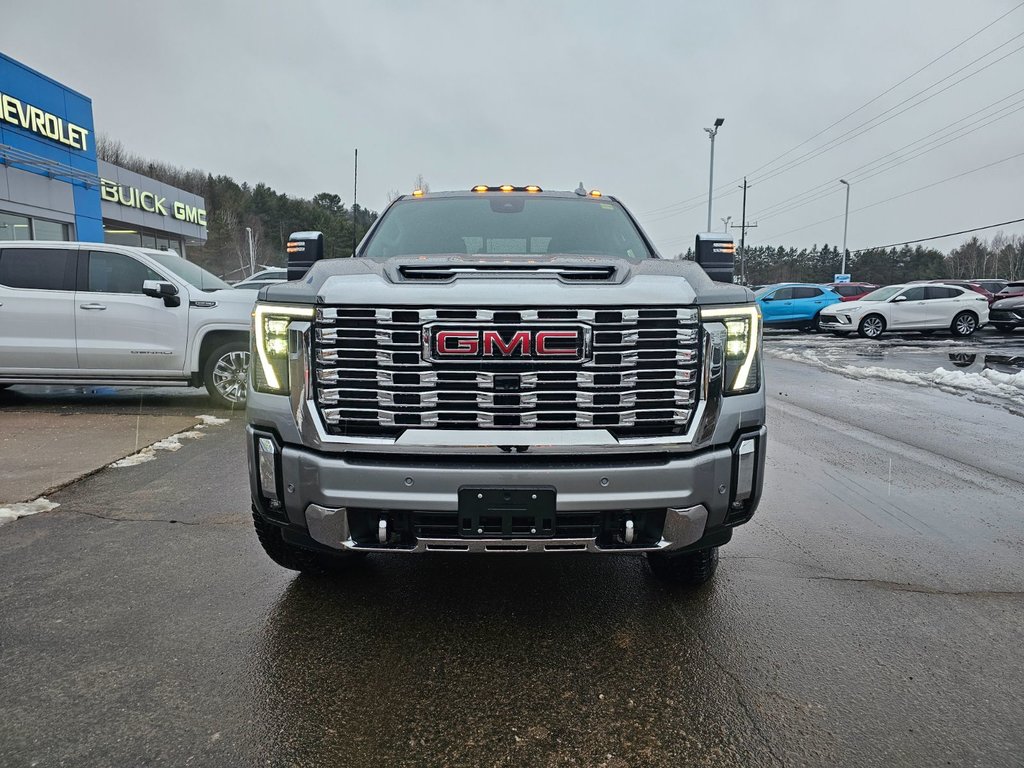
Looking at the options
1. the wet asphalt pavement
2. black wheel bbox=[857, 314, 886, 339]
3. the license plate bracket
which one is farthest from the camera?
black wheel bbox=[857, 314, 886, 339]

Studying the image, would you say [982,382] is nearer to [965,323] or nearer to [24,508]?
[24,508]

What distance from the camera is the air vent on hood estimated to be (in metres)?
2.66

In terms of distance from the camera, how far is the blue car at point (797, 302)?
23875 mm

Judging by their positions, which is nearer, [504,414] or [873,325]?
→ [504,414]

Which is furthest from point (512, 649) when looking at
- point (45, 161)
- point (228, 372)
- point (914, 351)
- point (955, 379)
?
point (45, 161)

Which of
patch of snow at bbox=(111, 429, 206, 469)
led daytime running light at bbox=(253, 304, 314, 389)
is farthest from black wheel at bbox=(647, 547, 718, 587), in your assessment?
patch of snow at bbox=(111, 429, 206, 469)

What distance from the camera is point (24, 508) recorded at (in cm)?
433

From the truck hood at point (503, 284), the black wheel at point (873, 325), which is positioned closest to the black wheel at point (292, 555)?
the truck hood at point (503, 284)

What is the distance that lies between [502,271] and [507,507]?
936mm

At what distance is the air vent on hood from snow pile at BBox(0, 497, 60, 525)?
10.8 ft

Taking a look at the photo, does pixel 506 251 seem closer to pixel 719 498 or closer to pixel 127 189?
pixel 719 498

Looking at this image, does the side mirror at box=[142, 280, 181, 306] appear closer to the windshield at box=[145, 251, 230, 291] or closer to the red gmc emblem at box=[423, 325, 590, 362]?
the windshield at box=[145, 251, 230, 291]

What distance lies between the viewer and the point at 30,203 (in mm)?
18141

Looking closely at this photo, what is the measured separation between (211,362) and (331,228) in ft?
211
